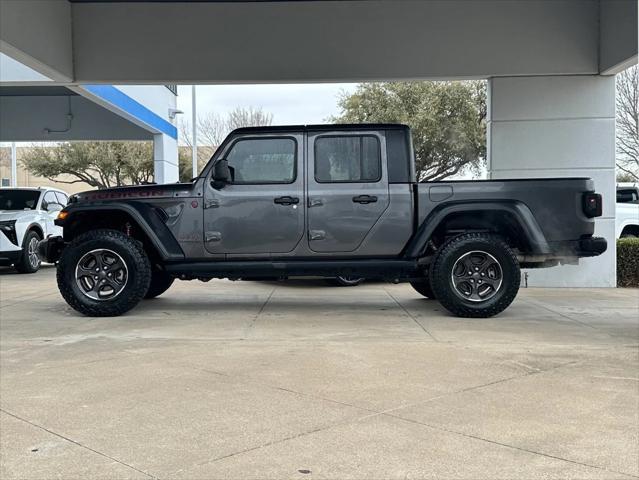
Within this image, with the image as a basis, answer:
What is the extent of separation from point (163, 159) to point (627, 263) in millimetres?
13378

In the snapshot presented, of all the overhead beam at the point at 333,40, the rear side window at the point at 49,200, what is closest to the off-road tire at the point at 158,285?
the overhead beam at the point at 333,40

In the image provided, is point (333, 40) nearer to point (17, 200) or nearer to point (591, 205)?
point (591, 205)

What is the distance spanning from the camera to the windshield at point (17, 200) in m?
13.2

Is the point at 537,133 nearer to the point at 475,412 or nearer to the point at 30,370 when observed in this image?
the point at 475,412

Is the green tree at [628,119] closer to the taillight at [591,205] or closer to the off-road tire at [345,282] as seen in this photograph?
the off-road tire at [345,282]

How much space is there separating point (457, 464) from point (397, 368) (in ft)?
5.97

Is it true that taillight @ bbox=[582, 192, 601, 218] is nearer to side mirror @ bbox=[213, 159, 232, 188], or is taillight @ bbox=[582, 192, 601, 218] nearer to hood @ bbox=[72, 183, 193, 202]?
side mirror @ bbox=[213, 159, 232, 188]

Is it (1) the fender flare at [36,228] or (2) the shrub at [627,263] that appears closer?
(2) the shrub at [627,263]

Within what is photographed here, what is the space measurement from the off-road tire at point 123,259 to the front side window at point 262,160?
140 cm

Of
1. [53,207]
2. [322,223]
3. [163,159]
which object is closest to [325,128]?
[322,223]

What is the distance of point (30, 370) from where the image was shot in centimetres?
501

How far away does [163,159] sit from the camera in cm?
1902

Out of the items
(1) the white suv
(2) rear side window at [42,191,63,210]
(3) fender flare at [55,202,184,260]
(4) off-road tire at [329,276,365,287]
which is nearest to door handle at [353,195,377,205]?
(3) fender flare at [55,202,184,260]

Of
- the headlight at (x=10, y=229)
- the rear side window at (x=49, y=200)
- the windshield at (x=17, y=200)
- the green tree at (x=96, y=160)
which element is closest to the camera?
the headlight at (x=10, y=229)
